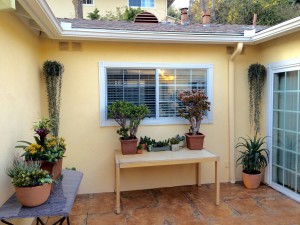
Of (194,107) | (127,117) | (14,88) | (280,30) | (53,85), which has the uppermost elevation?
(280,30)

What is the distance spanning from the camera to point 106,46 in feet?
13.8

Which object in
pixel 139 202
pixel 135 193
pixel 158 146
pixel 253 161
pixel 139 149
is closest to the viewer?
pixel 139 202

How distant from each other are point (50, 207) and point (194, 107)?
2.78 metres

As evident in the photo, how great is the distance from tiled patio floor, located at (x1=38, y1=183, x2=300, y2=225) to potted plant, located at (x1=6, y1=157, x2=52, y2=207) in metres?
1.45

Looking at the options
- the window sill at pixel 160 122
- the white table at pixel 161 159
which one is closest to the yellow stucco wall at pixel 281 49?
the window sill at pixel 160 122

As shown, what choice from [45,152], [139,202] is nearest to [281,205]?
[139,202]

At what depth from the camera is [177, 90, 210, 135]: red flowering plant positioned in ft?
13.6

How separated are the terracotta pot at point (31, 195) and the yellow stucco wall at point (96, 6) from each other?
11.9 meters

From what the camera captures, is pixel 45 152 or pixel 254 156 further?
pixel 254 156

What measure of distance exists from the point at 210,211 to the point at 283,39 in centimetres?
300

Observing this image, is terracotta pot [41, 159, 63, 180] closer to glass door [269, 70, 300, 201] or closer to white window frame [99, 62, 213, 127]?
white window frame [99, 62, 213, 127]

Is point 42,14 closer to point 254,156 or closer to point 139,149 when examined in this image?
point 139,149

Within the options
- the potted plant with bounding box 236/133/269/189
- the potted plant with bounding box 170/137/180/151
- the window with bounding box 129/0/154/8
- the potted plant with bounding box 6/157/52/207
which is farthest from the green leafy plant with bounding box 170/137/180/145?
the window with bounding box 129/0/154/8

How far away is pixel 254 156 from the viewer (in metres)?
4.43
